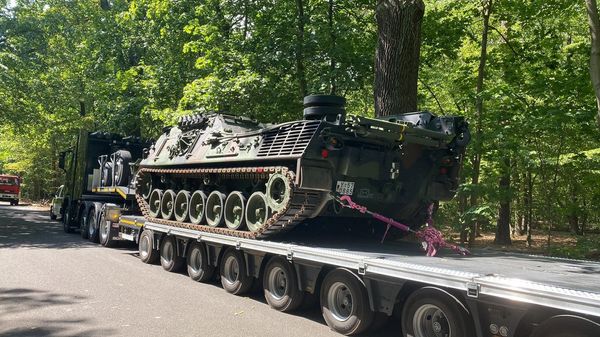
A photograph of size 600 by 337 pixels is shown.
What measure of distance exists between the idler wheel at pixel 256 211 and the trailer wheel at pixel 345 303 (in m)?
2.00

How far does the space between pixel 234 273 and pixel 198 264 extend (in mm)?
1152

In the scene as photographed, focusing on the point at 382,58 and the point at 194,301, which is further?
the point at 382,58

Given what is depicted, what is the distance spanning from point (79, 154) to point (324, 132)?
40.1ft

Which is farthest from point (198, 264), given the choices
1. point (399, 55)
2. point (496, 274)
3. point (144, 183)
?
point (496, 274)

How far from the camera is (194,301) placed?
7.14m

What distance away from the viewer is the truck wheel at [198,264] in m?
8.57

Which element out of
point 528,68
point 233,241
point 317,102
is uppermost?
point 528,68

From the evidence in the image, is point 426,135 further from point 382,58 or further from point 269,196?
point 382,58

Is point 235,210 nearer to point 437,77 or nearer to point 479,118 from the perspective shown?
point 479,118

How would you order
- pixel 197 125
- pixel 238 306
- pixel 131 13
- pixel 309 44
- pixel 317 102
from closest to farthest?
pixel 238 306, pixel 317 102, pixel 197 125, pixel 309 44, pixel 131 13

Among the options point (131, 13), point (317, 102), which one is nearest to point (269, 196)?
point (317, 102)

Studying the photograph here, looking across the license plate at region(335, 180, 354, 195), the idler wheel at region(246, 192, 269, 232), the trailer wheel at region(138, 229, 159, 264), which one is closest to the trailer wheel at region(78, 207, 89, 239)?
the trailer wheel at region(138, 229, 159, 264)

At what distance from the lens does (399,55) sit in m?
10.1

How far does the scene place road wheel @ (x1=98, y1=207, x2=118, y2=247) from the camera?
13.6m
